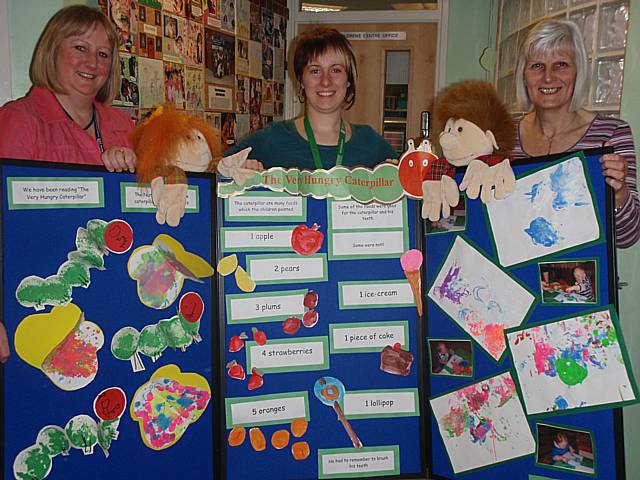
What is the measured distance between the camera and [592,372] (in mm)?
1196

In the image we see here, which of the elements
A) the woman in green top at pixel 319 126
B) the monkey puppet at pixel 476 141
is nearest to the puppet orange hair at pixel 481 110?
the monkey puppet at pixel 476 141

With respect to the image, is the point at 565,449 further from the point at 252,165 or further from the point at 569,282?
the point at 252,165

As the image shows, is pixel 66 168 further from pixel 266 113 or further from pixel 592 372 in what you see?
pixel 266 113

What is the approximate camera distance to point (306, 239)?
1.36m

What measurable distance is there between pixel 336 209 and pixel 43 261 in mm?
680

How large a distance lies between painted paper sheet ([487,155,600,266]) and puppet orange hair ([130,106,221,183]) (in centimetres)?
75

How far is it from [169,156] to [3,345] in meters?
0.53

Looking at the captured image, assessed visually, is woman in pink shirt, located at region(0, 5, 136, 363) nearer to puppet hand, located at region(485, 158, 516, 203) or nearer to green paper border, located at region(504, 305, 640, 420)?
puppet hand, located at region(485, 158, 516, 203)

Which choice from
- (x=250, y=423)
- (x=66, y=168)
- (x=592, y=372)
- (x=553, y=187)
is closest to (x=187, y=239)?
(x=66, y=168)

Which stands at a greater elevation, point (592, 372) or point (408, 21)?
point (408, 21)

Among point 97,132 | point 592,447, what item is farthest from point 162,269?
point 592,447

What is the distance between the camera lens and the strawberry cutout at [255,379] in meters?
1.36

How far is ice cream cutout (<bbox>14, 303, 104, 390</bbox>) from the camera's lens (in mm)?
1169

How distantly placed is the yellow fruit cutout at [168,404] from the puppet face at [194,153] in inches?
19.0
